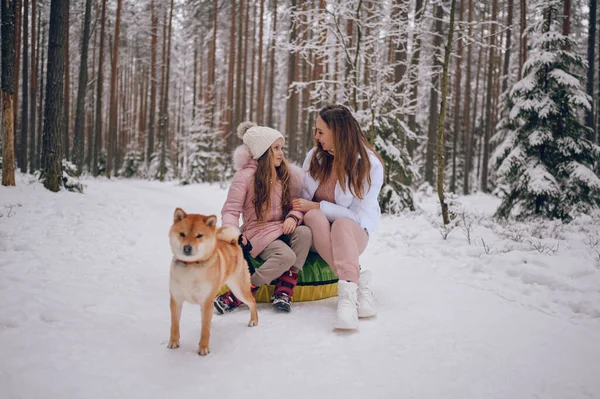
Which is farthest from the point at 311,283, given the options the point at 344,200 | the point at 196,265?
the point at 196,265

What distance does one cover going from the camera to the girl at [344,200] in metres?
3.47

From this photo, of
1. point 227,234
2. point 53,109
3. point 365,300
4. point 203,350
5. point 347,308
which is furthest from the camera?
point 53,109

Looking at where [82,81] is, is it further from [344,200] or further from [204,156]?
[344,200]

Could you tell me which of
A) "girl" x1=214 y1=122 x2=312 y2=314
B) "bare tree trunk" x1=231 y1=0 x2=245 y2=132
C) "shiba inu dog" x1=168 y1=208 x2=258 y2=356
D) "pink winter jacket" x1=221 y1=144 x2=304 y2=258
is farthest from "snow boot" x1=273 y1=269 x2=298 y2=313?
"bare tree trunk" x1=231 y1=0 x2=245 y2=132

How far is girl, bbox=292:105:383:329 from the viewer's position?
3471 mm

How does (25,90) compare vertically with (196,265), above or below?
above

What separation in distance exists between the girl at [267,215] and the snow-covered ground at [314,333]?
298 mm

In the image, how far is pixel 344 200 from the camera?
3850 mm

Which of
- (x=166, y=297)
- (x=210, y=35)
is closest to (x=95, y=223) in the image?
(x=166, y=297)

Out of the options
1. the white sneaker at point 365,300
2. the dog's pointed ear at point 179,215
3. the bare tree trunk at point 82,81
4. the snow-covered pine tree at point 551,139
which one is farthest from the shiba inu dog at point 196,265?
the bare tree trunk at point 82,81

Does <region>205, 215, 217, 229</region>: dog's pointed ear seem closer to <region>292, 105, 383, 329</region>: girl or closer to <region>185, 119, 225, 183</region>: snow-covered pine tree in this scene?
<region>292, 105, 383, 329</region>: girl

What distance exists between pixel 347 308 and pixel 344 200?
46.4 inches

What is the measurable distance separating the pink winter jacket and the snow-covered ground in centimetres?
72

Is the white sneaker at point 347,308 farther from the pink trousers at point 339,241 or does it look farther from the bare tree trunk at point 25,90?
the bare tree trunk at point 25,90
